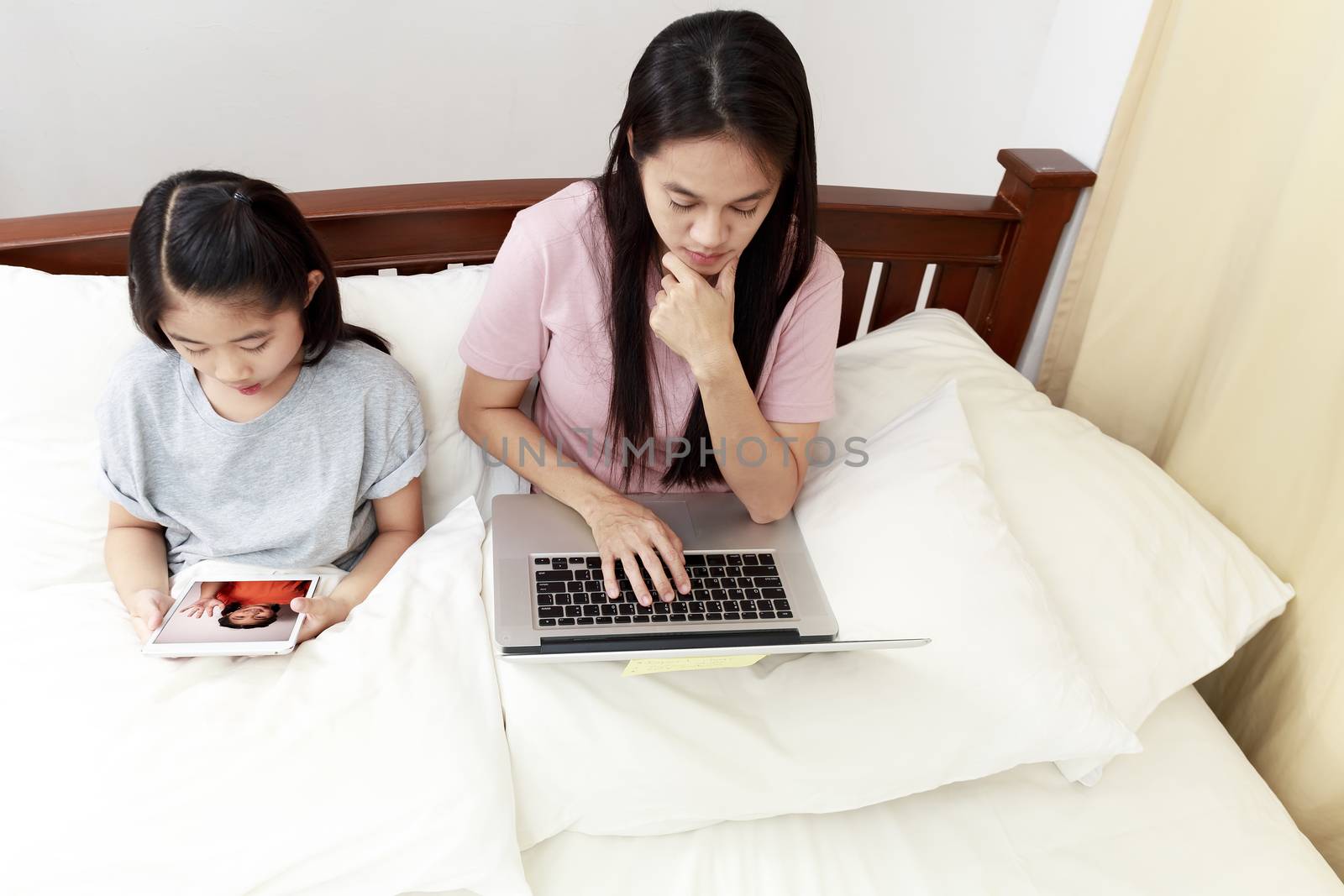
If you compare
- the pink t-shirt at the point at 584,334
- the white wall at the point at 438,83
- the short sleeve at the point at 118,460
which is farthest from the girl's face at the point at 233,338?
the white wall at the point at 438,83

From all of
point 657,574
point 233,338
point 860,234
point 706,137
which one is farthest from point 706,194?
point 860,234

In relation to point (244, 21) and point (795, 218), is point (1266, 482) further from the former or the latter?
point (244, 21)

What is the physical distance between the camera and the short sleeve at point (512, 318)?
114cm

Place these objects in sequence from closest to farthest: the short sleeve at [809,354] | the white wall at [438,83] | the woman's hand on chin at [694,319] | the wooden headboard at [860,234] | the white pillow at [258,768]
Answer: the white pillow at [258,768] → the woman's hand on chin at [694,319] → the short sleeve at [809,354] → the wooden headboard at [860,234] → the white wall at [438,83]

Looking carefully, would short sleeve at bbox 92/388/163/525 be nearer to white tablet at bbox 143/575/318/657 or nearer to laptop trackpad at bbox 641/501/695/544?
white tablet at bbox 143/575/318/657

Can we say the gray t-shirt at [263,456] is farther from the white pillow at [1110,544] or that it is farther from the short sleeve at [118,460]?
the white pillow at [1110,544]

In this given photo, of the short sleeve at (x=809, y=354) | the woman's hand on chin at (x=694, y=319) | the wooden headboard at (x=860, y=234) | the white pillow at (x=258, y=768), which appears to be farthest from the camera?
the wooden headboard at (x=860, y=234)

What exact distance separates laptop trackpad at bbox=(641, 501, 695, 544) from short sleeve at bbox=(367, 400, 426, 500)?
29cm

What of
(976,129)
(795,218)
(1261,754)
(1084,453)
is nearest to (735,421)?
(795,218)

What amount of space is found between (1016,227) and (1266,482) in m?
0.53

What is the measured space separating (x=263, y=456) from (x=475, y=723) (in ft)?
1.40

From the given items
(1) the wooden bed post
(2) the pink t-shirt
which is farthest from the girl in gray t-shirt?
(1) the wooden bed post

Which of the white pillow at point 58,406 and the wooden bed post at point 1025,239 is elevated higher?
the wooden bed post at point 1025,239

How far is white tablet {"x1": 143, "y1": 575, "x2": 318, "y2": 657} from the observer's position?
0.98 meters
